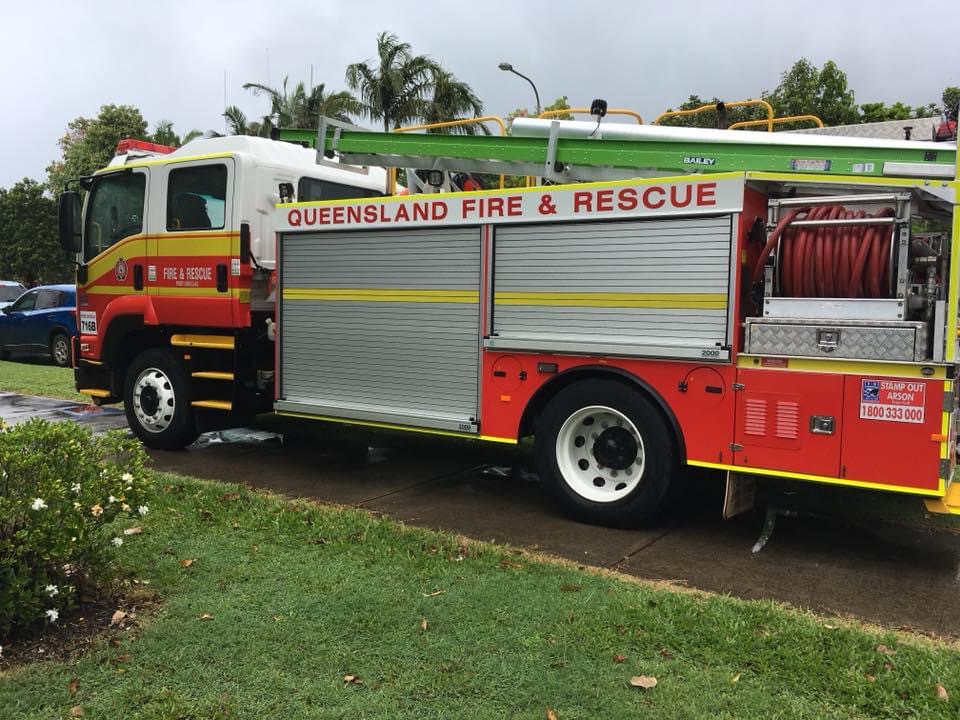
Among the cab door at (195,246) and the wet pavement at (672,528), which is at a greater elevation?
the cab door at (195,246)

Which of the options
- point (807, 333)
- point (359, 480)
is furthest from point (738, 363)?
point (359, 480)

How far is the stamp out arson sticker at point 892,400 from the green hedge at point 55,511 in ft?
13.0

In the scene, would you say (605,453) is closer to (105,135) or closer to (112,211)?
(112,211)

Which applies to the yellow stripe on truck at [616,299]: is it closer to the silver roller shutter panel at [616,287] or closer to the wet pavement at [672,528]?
the silver roller shutter panel at [616,287]

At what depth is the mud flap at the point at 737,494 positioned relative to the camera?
209 inches

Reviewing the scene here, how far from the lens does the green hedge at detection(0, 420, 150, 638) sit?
3.52 meters

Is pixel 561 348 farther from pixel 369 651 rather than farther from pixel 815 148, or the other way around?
pixel 369 651

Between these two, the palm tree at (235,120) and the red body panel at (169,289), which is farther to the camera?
the palm tree at (235,120)

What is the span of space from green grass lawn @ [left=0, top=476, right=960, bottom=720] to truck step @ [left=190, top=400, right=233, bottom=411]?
310cm

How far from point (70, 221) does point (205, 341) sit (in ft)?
6.98

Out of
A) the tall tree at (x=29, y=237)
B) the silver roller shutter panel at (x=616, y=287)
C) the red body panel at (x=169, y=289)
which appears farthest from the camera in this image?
the tall tree at (x=29, y=237)

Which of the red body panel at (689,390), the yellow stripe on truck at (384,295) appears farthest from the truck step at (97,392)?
the red body panel at (689,390)

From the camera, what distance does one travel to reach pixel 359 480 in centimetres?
714

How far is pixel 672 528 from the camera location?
5.81 m
